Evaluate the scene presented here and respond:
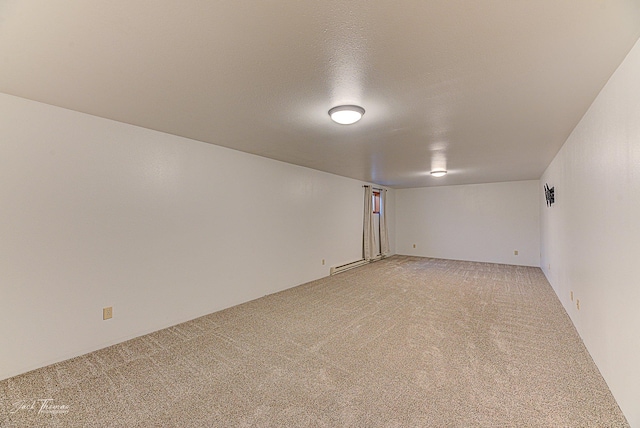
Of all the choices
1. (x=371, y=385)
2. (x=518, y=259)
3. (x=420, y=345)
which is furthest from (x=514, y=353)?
(x=518, y=259)

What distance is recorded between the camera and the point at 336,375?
2221 mm

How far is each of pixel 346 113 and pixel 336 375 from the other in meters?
2.12

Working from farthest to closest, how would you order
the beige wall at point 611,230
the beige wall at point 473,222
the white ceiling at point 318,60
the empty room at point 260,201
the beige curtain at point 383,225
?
the beige curtain at point 383,225 < the beige wall at point 473,222 < the beige wall at point 611,230 < the empty room at point 260,201 < the white ceiling at point 318,60

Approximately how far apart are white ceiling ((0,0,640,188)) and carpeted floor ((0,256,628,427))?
217 centimetres

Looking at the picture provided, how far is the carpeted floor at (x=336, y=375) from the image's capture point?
176 centimetres

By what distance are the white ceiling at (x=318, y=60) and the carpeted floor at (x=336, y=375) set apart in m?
2.17

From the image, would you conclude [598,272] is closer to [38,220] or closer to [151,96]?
[151,96]

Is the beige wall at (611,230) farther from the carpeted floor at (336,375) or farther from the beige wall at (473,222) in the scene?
the beige wall at (473,222)

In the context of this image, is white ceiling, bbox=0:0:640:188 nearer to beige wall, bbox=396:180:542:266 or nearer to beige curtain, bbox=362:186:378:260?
beige curtain, bbox=362:186:378:260

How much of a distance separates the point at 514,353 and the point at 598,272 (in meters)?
0.98

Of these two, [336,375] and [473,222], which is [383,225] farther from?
[336,375]

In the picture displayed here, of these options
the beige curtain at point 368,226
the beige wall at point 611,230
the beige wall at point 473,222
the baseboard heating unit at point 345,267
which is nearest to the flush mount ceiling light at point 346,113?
the beige wall at point 611,230

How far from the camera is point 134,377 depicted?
2.18 m

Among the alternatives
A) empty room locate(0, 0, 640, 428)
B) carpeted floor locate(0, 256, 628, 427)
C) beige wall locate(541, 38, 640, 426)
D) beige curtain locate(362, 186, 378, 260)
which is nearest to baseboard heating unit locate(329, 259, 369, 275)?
beige curtain locate(362, 186, 378, 260)
